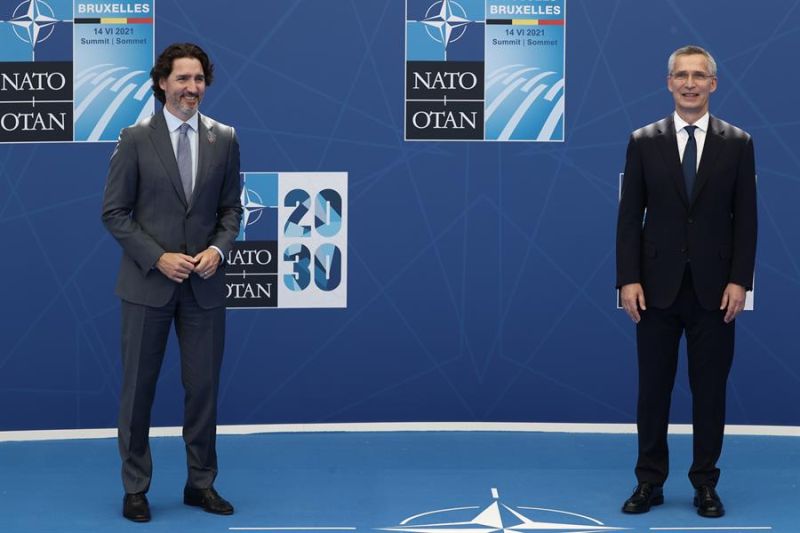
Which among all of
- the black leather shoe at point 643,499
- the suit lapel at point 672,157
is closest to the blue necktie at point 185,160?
the suit lapel at point 672,157

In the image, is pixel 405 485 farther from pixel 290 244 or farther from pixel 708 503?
pixel 290 244

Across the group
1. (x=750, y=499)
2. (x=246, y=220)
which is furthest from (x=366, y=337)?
(x=750, y=499)

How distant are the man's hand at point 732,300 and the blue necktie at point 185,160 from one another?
1838 millimetres

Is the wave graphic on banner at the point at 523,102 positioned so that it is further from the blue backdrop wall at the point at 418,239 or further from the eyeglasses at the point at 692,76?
the eyeglasses at the point at 692,76

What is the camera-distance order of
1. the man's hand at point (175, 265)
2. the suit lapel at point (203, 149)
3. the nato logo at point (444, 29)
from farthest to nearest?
the nato logo at point (444, 29) < the suit lapel at point (203, 149) < the man's hand at point (175, 265)

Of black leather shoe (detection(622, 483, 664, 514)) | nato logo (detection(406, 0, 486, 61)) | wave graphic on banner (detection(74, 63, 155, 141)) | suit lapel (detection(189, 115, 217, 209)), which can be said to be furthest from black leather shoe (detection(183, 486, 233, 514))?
nato logo (detection(406, 0, 486, 61))

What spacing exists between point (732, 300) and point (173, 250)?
1.88 m

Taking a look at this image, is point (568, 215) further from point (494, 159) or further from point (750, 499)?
point (750, 499)

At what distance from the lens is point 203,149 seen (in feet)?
14.4

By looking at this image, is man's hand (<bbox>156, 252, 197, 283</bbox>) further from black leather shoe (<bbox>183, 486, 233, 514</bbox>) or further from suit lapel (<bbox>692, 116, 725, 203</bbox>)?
suit lapel (<bbox>692, 116, 725, 203</bbox>)

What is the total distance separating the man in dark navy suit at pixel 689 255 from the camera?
4.38 meters

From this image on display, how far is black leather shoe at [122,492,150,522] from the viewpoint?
4.33 m

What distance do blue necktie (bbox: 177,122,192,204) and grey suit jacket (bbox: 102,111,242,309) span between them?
3 centimetres

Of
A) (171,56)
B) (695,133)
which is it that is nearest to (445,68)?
(695,133)
